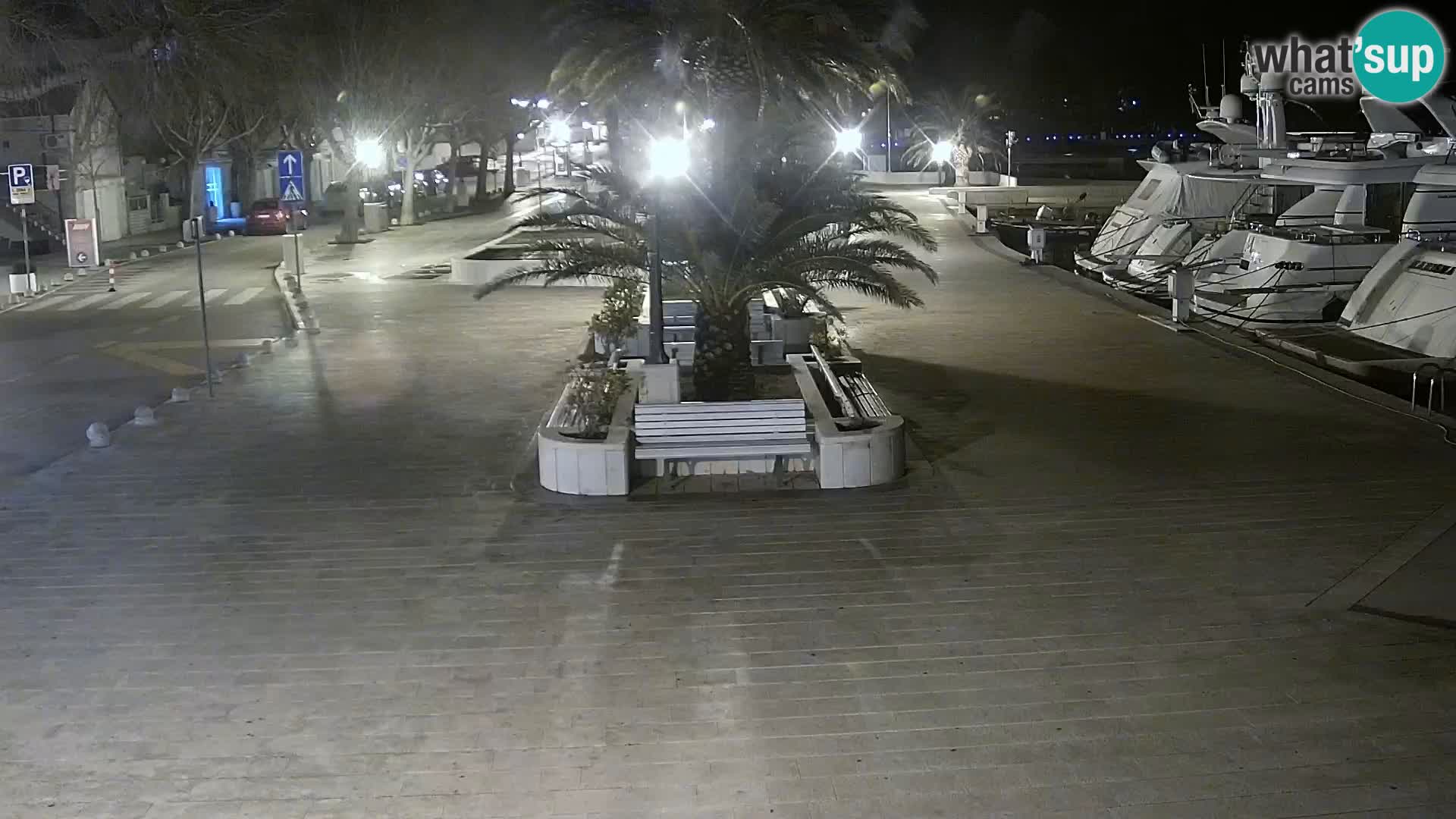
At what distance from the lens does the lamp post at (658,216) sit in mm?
13117

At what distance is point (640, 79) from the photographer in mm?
21234

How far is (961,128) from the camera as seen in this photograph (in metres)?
65.1

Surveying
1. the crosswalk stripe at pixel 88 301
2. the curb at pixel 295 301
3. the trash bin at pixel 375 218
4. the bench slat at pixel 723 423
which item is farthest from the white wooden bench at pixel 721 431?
the trash bin at pixel 375 218

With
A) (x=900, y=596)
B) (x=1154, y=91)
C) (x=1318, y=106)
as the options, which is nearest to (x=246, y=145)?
(x=900, y=596)

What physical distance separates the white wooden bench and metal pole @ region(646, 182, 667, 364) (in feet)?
4.24

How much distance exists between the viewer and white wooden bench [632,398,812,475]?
1216cm

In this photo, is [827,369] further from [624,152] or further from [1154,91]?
[1154,91]

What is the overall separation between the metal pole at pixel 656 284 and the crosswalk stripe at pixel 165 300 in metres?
16.6

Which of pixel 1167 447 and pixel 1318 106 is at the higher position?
pixel 1318 106

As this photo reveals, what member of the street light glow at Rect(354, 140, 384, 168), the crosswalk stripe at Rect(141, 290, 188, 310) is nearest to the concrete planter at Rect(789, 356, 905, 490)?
the crosswalk stripe at Rect(141, 290, 188, 310)

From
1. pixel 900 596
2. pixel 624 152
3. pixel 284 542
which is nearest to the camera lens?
pixel 900 596

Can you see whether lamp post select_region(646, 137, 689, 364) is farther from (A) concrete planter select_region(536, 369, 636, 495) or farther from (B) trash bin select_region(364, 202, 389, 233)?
(B) trash bin select_region(364, 202, 389, 233)

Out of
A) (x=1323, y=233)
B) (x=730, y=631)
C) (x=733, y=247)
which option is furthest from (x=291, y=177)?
(x=1323, y=233)

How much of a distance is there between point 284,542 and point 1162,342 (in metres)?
13.4
